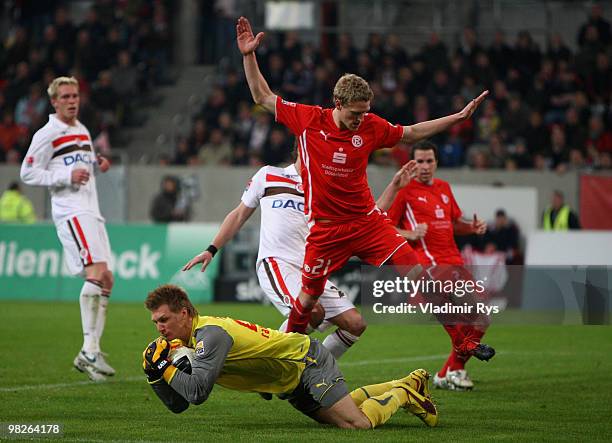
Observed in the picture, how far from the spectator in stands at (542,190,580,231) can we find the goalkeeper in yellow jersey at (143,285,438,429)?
549 inches

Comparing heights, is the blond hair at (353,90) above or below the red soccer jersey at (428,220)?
above

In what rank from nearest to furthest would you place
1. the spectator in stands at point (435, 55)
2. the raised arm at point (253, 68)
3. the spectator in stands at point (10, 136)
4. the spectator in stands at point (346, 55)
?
the raised arm at point (253, 68), the spectator in stands at point (435, 55), the spectator in stands at point (346, 55), the spectator in stands at point (10, 136)

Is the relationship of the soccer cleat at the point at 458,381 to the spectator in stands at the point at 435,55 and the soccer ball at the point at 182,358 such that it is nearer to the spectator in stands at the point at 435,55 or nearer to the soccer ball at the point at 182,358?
the soccer ball at the point at 182,358

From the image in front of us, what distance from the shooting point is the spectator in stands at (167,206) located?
24.7 metres

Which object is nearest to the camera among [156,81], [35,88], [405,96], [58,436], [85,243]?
[58,436]

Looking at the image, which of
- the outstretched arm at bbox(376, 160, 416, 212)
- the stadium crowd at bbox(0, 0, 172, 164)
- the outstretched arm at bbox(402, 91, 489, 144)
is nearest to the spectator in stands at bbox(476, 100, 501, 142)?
the stadium crowd at bbox(0, 0, 172, 164)

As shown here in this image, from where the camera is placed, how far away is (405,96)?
86.7 ft

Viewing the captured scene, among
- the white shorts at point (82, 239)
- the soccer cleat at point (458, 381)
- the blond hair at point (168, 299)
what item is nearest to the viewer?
the blond hair at point (168, 299)

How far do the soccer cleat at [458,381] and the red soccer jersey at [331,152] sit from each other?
2414mm

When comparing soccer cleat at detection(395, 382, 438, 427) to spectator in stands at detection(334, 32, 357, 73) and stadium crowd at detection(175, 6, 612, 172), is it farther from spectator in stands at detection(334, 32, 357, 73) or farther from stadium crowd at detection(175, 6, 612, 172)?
spectator in stands at detection(334, 32, 357, 73)

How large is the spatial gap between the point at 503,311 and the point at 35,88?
14.5 metres

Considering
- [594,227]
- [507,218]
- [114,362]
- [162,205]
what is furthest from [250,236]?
[114,362]

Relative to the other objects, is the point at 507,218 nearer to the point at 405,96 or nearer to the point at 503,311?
the point at 503,311

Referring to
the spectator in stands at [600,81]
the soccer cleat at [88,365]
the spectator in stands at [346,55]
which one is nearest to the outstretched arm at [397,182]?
the soccer cleat at [88,365]
